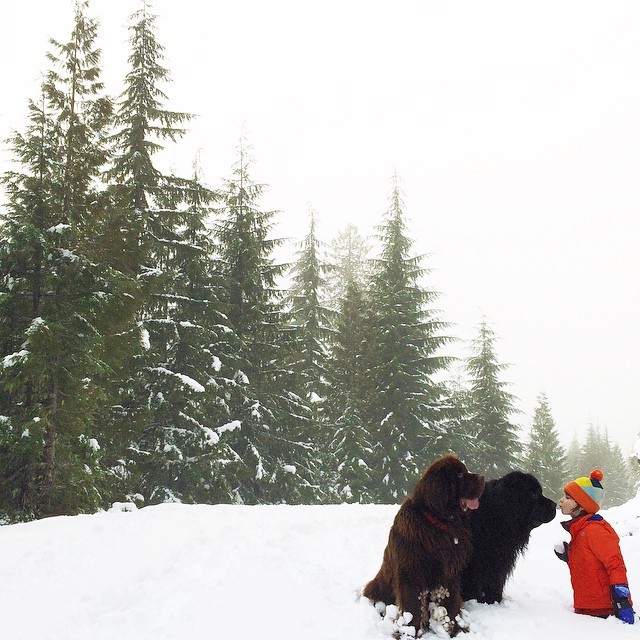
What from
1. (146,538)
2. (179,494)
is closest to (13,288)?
(146,538)

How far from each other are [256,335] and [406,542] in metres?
14.6

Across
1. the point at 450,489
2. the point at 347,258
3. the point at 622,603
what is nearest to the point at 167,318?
the point at 450,489

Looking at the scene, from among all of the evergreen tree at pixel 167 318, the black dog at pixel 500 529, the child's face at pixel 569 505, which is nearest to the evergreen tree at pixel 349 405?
the evergreen tree at pixel 167 318

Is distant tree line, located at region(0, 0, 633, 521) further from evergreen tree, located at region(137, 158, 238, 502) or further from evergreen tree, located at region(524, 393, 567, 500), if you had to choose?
evergreen tree, located at region(524, 393, 567, 500)

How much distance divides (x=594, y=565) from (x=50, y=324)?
9045 millimetres

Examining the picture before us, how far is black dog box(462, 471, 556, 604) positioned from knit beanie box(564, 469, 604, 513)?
21 centimetres

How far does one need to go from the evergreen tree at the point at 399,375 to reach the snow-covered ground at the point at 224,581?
13.0m

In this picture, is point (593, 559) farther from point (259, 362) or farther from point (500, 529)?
point (259, 362)

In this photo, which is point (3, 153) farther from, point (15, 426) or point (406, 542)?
point (406, 542)

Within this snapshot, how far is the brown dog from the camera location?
390cm

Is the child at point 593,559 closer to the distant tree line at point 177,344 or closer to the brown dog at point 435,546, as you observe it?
the brown dog at point 435,546

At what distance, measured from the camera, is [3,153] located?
426 inches

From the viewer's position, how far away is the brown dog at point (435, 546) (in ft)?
12.8

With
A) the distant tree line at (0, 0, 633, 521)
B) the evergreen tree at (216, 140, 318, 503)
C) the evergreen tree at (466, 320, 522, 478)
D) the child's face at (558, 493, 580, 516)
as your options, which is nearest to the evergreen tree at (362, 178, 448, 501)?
the distant tree line at (0, 0, 633, 521)
